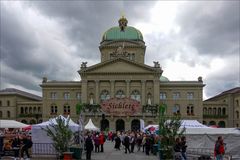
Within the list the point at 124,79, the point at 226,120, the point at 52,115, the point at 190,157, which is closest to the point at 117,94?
the point at 124,79

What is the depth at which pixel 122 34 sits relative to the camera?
10956cm

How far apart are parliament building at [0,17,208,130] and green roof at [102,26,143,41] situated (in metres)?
4.98

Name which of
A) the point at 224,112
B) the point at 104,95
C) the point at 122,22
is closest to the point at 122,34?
the point at 122,22

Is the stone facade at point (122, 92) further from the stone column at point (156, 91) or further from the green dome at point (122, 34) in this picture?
the green dome at point (122, 34)

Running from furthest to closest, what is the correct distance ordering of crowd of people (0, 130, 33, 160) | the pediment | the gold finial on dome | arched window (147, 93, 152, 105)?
1. the gold finial on dome
2. the pediment
3. arched window (147, 93, 152, 105)
4. crowd of people (0, 130, 33, 160)

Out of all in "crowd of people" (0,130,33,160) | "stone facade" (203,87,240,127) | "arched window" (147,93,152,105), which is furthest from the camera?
"stone facade" (203,87,240,127)

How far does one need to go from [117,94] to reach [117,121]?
6108 millimetres

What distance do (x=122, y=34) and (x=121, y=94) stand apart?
67.6 feet

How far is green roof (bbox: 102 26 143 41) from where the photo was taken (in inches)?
4308

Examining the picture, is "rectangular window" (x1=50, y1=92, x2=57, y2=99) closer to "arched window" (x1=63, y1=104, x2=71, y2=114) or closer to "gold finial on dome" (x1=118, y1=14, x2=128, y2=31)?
"arched window" (x1=63, y1=104, x2=71, y2=114)

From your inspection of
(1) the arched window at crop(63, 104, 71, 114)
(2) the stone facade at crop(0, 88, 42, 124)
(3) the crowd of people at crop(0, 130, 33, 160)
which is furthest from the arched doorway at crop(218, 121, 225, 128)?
(3) the crowd of people at crop(0, 130, 33, 160)

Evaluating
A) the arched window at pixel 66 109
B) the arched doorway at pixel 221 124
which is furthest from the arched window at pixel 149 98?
the arched doorway at pixel 221 124

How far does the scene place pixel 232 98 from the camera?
105 metres

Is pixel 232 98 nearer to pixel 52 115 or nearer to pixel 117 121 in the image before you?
pixel 117 121
